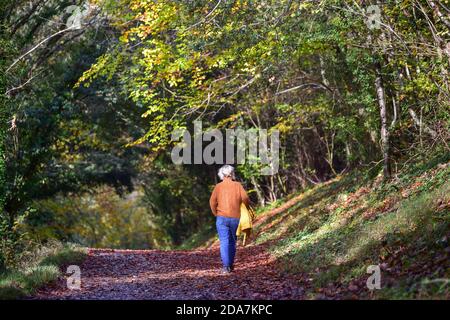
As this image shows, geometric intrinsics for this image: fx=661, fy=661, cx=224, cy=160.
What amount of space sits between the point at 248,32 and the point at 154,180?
55.9 ft

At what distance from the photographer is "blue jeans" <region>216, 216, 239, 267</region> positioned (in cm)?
1233

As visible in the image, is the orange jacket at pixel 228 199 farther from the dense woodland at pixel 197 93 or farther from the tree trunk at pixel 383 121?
the tree trunk at pixel 383 121

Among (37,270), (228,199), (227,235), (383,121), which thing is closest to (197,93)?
(383,121)

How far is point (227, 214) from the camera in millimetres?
12414

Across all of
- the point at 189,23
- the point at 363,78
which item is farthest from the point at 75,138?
the point at 363,78

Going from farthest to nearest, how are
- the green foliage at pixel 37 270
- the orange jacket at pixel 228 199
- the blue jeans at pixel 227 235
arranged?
1. the orange jacket at pixel 228 199
2. the blue jeans at pixel 227 235
3. the green foliage at pixel 37 270

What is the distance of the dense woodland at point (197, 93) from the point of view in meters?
14.0

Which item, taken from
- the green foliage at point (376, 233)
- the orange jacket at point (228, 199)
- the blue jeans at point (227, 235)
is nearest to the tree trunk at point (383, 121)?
the green foliage at point (376, 233)

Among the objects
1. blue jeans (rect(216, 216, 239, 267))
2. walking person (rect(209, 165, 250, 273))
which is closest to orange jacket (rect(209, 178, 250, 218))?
walking person (rect(209, 165, 250, 273))

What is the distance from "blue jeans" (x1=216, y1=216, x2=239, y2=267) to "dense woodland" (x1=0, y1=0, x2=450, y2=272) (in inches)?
161

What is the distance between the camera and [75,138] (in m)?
27.9

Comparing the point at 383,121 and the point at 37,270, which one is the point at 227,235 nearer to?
the point at 37,270

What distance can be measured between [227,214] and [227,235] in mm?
393
